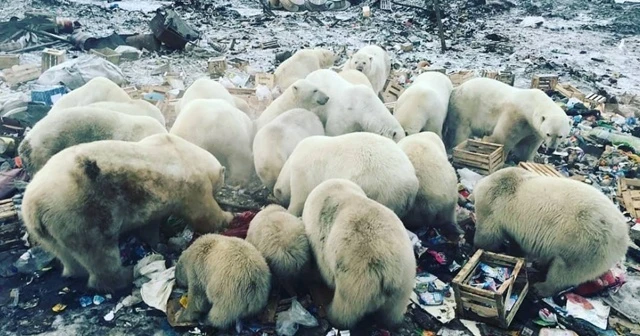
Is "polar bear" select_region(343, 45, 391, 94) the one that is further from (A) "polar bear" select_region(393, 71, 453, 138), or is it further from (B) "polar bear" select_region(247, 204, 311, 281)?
(B) "polar bear" select_region(247, 204, 311, 281)

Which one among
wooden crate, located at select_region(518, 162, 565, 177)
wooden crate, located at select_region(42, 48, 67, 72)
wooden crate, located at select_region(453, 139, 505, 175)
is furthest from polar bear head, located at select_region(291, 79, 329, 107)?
wooden crate, located at select_region(42, 48, 67, 72)

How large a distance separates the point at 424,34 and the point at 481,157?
397 inches

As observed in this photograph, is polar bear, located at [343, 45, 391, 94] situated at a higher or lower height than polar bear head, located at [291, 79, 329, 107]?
lower

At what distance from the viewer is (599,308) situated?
184 inches

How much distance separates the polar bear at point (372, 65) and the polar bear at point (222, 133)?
344 cm

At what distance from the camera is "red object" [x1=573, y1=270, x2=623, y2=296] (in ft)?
15.8

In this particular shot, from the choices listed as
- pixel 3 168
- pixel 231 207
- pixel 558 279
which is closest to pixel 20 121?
pixel 3 168

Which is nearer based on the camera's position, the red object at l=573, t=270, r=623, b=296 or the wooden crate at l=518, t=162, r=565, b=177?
the red object at l=573, t=270, r=623, b=296

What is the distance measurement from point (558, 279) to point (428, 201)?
1.41 metres

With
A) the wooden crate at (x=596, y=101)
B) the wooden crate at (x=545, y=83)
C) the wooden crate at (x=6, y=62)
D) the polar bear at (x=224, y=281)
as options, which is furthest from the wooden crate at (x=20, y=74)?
the wooden crate at (x=596, y=101)

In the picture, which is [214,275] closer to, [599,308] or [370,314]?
[370,314]

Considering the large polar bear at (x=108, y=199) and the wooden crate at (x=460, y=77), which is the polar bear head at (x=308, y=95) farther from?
the wooden crate at (x=460, y=77)

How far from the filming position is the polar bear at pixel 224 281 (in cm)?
422

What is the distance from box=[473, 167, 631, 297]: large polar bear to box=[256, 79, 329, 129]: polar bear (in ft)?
9.65
